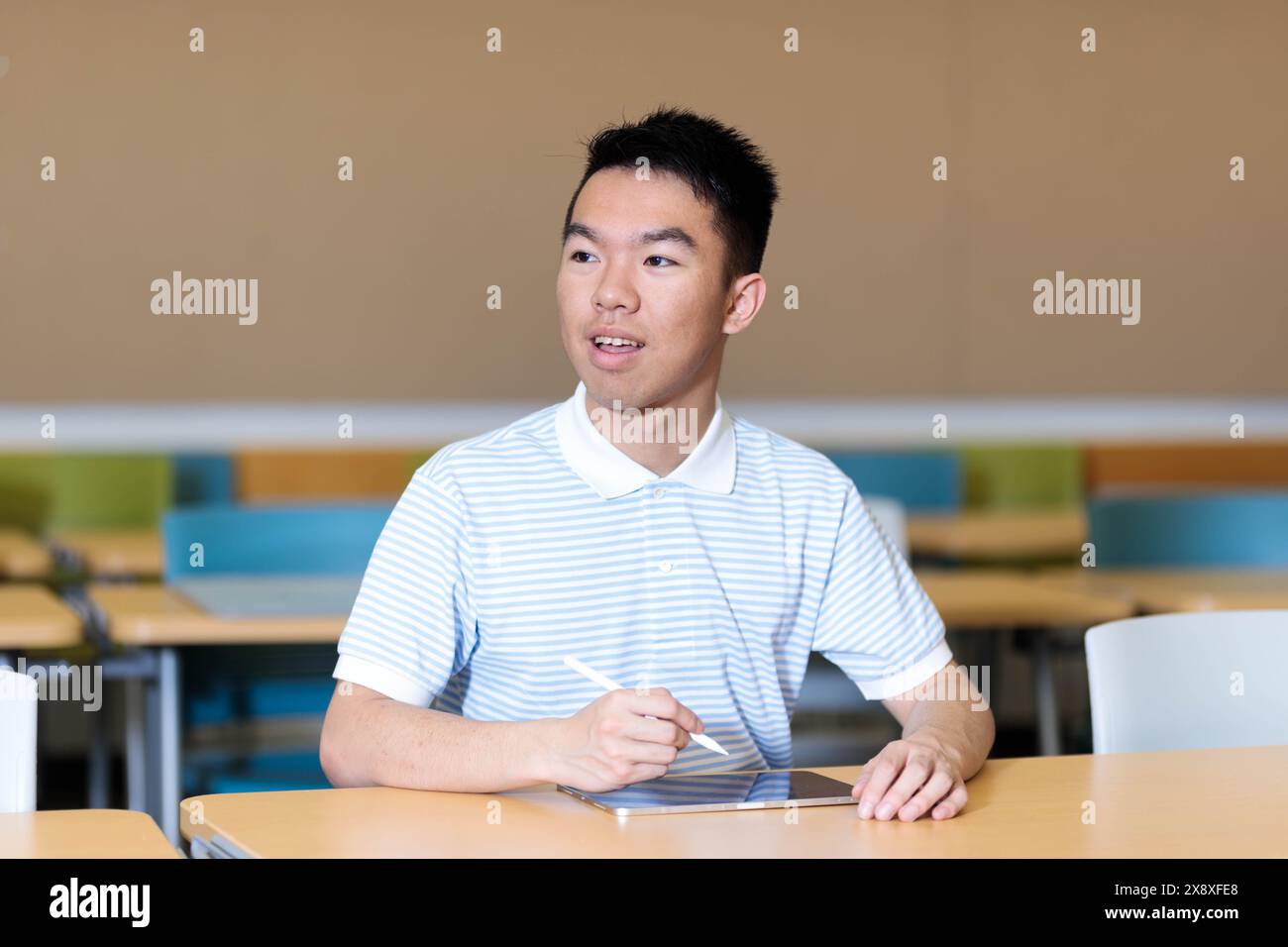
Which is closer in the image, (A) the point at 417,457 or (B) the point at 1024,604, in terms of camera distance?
(B) the point at 1024,604

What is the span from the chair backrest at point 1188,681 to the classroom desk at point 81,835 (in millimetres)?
932

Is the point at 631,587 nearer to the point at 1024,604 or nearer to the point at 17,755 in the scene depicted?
the point at 17,755

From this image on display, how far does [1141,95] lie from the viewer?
5.02 meters

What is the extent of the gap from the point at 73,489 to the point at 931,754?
3762 mm

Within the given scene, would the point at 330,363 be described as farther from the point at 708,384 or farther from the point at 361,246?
the point at 708,384

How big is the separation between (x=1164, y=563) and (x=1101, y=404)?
1.85 metres

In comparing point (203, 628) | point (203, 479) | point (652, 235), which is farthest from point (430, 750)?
point (203, 479)

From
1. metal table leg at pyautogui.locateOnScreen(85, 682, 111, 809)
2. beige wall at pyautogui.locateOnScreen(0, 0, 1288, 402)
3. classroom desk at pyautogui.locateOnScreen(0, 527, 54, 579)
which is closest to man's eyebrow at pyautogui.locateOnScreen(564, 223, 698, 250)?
metal table leg at pyautogui.locateOnScreen(85, 682, 111, 809)

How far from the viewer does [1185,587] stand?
283cm

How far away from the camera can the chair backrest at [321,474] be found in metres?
4.92

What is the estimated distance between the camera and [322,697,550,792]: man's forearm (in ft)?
4.47

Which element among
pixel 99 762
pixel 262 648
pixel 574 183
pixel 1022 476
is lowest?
pixel 99 762

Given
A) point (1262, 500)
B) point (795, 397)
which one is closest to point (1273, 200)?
point (795, 397)

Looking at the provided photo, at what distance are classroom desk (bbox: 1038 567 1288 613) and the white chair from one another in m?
1.69
